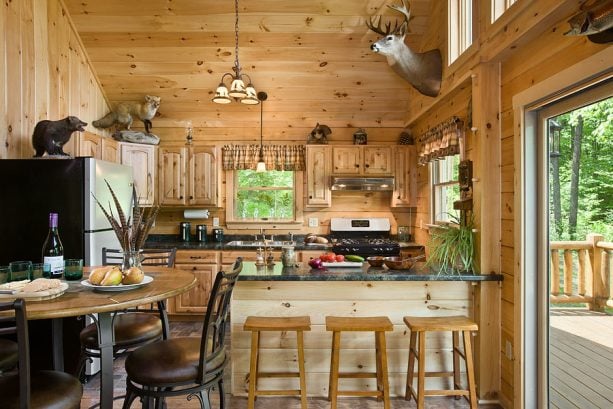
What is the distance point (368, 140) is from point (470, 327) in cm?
322

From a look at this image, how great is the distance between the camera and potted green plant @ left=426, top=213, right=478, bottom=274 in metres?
2.88

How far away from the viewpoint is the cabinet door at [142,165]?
183 inches

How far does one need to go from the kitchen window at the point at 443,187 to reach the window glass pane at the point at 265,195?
188 cm

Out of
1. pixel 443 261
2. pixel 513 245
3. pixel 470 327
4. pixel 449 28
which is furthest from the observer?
pixel 449 28

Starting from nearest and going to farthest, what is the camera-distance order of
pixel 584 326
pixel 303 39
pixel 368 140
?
pixel 584 326, pixel 303 39, pixel 368 140

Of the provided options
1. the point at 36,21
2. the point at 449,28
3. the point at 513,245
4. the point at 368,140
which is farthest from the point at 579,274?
the point at 36,21

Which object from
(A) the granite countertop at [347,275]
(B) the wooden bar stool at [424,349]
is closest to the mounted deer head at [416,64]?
(A) the granite countertop at [347,275]

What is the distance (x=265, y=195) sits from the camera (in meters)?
5.40

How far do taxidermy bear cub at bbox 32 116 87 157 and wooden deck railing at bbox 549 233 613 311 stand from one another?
3.74 metres

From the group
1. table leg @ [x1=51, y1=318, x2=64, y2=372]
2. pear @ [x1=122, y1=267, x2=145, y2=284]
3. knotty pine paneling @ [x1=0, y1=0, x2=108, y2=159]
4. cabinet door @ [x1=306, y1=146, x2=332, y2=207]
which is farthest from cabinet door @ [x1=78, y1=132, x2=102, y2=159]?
pear @ [x1=122, y1=267, x2=145, y2=284]

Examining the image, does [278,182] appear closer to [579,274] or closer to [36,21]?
[36,21]

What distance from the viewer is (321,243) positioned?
15.9ft

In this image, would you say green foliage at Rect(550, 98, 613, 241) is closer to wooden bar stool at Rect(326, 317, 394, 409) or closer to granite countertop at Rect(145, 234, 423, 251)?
wooden bar stool at Rect(326, 317, 394, 409)

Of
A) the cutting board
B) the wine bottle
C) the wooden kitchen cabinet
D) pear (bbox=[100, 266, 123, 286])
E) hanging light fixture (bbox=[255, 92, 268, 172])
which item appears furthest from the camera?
hanging light fixture (bbox=[255, 92, 268, 172])
